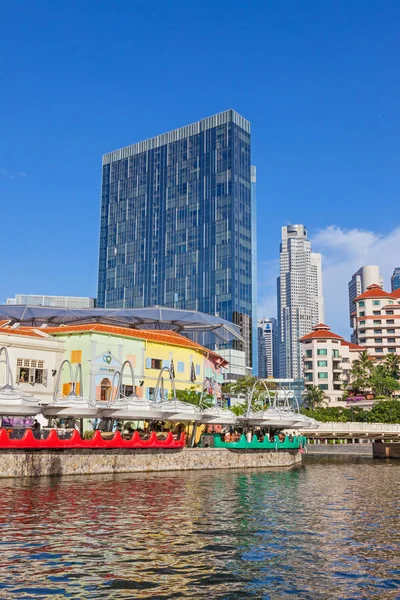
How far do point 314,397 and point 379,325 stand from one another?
104 feet

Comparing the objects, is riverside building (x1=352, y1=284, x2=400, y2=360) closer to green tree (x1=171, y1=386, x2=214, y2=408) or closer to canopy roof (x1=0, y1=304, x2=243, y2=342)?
canopy roof (x1=0, y1=304, x2=243, y2=342)

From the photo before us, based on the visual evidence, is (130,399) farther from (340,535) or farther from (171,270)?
(171,270)

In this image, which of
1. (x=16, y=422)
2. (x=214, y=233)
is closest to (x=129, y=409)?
(x=16, y=422)

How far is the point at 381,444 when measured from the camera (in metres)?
90.2

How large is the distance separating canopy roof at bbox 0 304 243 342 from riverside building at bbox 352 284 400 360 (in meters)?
78.1

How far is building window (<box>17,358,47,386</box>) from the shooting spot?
53.0 meters

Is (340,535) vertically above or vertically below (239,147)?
below

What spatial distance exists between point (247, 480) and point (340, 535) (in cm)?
2237

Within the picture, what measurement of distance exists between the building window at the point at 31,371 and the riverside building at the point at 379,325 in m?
111

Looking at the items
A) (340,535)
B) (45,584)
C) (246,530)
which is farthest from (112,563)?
(340,535)

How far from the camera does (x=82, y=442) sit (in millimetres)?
41062

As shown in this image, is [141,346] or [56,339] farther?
[141,346]

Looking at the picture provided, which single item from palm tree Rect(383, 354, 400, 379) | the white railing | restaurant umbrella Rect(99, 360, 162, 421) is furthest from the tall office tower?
restaurant umbrella Rect(99, 360, 162, 421)

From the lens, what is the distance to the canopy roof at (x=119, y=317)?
248 feet
